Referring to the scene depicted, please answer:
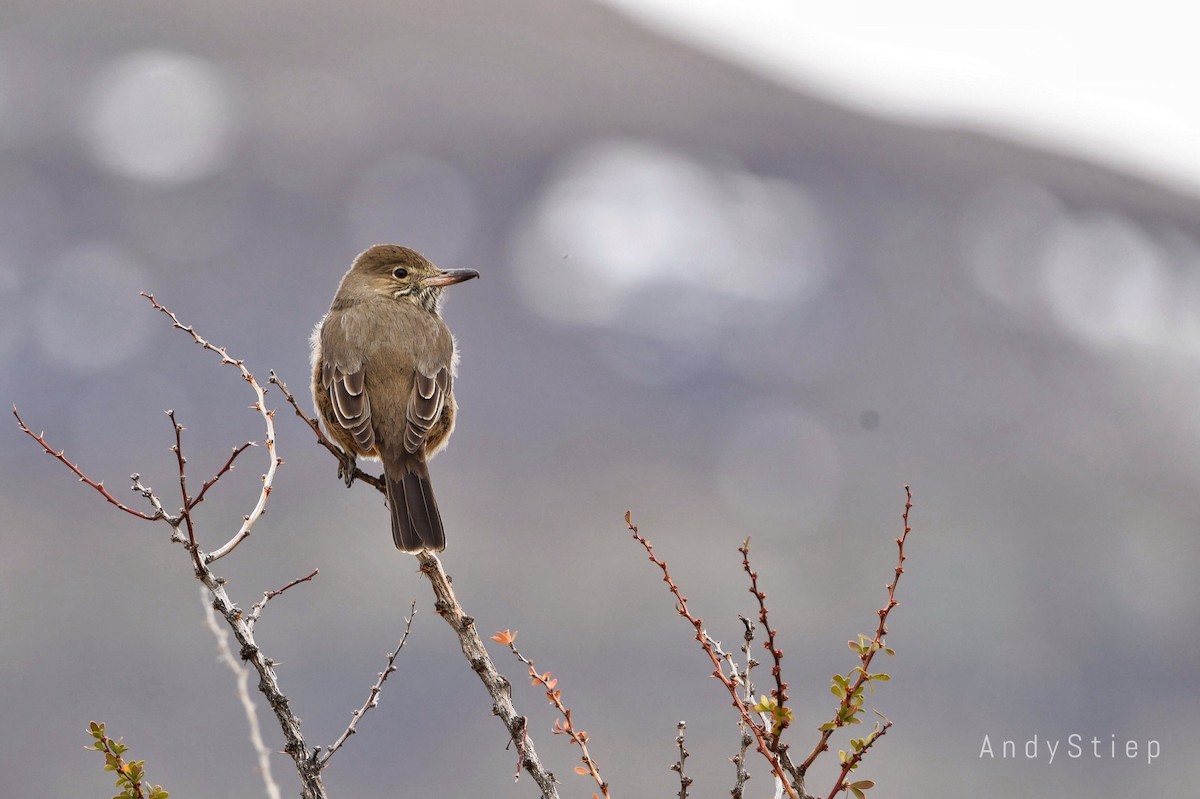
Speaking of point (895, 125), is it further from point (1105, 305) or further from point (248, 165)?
point (248, 165)

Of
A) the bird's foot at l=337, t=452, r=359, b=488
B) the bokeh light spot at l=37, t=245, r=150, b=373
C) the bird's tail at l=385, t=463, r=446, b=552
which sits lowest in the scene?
the bird's tail at l=385, t=463, r=446, b=552

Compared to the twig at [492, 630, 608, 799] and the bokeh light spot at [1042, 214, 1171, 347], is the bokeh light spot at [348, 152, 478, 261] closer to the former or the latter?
the bokeh light spot at [1042, 214, 1171, 347]

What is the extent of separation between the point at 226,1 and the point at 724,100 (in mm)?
20687

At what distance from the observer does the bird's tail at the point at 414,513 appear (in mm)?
5590

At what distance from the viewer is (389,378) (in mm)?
6570

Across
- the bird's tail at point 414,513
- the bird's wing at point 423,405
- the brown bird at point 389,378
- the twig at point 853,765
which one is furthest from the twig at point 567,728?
the bird's wing at point 423,405

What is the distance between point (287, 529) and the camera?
28.8 metres

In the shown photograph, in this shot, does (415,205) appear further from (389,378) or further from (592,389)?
(389,378)

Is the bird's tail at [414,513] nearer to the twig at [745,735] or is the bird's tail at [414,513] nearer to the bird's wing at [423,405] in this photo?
the bird's wing at [423,405]

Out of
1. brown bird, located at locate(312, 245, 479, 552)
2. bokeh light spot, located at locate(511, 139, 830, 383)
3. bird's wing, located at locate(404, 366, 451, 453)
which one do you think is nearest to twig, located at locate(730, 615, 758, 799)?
brown bird, located at locate(312, 245, 479, 552)

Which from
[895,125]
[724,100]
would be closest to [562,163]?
[724,100]

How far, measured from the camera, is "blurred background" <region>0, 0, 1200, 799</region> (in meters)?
25.4

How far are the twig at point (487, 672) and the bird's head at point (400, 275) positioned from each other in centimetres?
260

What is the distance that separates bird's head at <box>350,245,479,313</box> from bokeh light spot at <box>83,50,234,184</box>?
119 ft
